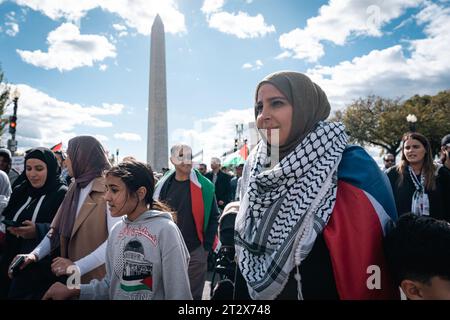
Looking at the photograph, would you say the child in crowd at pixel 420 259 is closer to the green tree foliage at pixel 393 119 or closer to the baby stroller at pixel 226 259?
the baby stroller at pixel 226 259

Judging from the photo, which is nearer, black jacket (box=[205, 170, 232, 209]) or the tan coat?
the tan coat

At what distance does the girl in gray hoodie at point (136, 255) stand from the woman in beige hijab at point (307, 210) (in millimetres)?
485

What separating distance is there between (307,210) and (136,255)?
112cm

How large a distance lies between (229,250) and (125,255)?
2.33 ft

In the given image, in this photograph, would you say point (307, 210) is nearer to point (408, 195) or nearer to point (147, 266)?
point (147, 266)

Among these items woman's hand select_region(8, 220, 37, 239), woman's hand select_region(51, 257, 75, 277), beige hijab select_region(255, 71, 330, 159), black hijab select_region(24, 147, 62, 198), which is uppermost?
beige hijab select_region(255, 71, 330, 159)

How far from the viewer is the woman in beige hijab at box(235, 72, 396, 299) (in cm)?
128

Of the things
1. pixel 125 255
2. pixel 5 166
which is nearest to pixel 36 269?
pixel 125 255

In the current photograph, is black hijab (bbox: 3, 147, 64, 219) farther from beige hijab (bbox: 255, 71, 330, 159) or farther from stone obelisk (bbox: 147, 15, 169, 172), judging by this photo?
stone obelisk (bbox: 147, 15, 169, 172)

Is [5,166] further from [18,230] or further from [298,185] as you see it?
[298,185]

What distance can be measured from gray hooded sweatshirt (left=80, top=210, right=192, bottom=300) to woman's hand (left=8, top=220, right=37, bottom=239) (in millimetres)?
1042

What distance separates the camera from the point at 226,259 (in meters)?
1.69

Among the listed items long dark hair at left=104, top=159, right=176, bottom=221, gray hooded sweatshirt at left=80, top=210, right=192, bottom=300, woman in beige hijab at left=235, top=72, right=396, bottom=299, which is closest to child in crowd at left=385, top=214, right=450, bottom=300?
woman in beige hijab at left=235, top=72, right=396, bottom=299

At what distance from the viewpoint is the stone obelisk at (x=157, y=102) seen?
60.6ft
